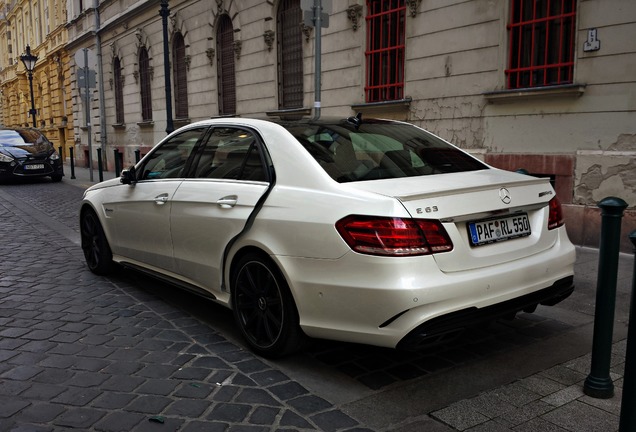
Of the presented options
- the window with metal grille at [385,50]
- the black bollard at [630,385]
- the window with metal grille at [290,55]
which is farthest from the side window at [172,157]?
the window with metal grille at [290,55]

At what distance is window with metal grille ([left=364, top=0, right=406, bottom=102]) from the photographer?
10055mm

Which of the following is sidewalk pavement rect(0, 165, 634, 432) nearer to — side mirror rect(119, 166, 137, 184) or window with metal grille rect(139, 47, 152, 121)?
side mirror rect(119, 166, 137, 184)

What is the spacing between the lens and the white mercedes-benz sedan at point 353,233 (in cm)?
304

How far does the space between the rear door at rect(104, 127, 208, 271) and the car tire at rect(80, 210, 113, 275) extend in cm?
28

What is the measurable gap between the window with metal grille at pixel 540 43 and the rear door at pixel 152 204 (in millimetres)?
5155


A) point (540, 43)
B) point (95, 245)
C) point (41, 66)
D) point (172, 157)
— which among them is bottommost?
point (95, 245)

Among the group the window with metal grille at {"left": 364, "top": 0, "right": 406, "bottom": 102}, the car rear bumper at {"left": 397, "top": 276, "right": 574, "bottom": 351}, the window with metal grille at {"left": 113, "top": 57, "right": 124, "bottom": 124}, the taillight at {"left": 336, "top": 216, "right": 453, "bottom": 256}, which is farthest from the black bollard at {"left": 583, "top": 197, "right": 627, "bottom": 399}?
the window with metal grille at {"left": 113, "top": 57, "right": 124, "bottom": 124}

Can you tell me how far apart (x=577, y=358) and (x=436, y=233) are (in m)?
1.41

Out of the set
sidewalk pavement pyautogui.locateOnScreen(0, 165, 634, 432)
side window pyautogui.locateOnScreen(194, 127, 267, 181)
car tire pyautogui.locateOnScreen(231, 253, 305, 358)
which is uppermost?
side window pyautogui.locateOnScreen(194, 127, 267, 181)

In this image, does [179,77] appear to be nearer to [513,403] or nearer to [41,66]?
[513,403]

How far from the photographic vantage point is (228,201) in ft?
12.8

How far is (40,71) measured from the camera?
35.1 m

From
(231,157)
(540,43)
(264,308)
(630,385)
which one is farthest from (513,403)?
(540,43)

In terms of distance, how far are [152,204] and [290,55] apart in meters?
9.02
